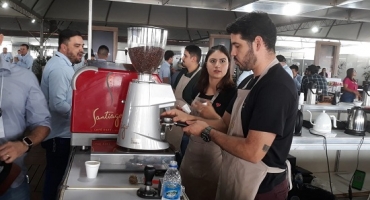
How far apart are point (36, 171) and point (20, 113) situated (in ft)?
8.20

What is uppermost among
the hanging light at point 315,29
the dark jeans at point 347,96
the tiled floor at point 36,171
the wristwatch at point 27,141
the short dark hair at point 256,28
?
the hanging light at point 315,29

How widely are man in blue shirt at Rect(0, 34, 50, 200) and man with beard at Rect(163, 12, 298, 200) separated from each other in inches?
25.0

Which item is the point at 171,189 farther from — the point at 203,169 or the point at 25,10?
the point at 25,10

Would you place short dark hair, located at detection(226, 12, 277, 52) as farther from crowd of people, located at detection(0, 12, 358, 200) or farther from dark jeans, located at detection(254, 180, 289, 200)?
dark jeans, located at detection(254, 180, 289, 200)

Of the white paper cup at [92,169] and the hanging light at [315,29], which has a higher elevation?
the hanging light at [315,29]

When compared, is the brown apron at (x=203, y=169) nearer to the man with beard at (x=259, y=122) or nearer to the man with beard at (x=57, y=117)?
Answer: the man with beard at (x=259, y=122)

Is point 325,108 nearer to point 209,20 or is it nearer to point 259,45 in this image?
point 259,45

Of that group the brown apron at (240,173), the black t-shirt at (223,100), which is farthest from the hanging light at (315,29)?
the brown apron at (240,173)

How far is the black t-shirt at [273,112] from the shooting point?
1.30 m

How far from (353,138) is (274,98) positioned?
6.30ft

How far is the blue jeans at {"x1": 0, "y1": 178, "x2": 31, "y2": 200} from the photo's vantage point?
60.0 inches

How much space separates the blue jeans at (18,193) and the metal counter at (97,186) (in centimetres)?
36

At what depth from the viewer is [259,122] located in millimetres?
1311

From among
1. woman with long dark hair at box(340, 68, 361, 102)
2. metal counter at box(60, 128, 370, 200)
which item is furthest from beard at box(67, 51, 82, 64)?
woman with long dark hair at box(340, 68, 361, 102)
